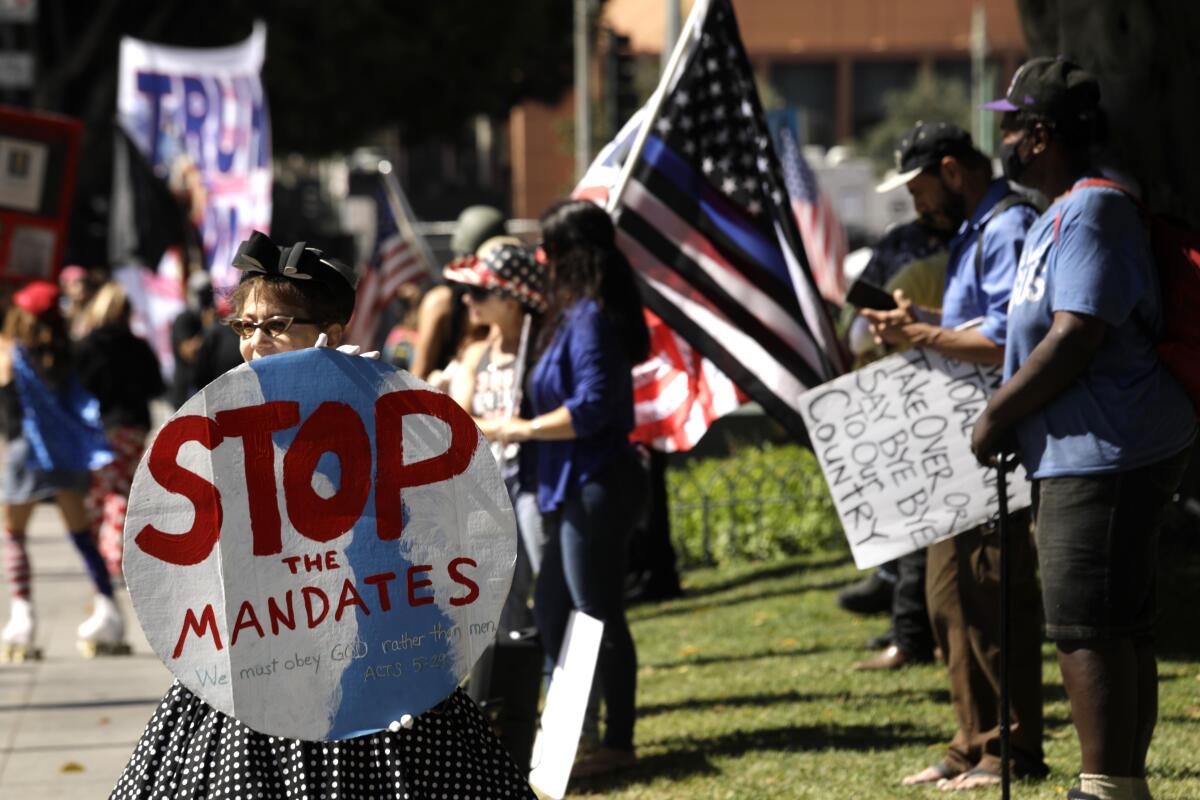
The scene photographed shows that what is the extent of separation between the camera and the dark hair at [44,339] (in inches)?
379

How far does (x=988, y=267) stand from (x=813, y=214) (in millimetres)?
12983

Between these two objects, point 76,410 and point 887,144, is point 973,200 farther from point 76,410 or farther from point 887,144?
point 887,144

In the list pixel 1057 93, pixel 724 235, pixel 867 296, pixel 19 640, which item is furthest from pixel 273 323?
pixel 19 640

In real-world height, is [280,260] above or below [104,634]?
above

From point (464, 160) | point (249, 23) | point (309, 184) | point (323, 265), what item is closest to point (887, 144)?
point (464, 160)

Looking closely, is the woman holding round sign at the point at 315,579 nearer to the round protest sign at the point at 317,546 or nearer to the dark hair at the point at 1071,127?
the round protest sign at the point at 317,546

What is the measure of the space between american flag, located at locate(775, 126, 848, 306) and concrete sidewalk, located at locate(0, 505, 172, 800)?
29.8 ft

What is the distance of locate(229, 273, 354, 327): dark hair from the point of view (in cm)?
362

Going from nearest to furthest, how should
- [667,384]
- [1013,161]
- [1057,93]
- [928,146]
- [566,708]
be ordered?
[1057,93], [1013,161], [566,708], [928,146], [667,384]

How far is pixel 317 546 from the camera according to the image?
10.9 ft

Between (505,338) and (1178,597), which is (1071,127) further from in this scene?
(1178,597)

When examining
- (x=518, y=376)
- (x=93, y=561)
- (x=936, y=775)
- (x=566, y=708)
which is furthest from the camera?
(x=93, y=561)

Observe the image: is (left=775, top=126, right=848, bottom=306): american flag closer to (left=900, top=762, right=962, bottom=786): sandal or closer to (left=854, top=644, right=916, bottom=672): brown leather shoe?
(left=854, top=644, right=916, bottom=672): brown leather shoe

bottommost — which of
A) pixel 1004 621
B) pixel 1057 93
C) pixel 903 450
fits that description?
pixel 1004 621
